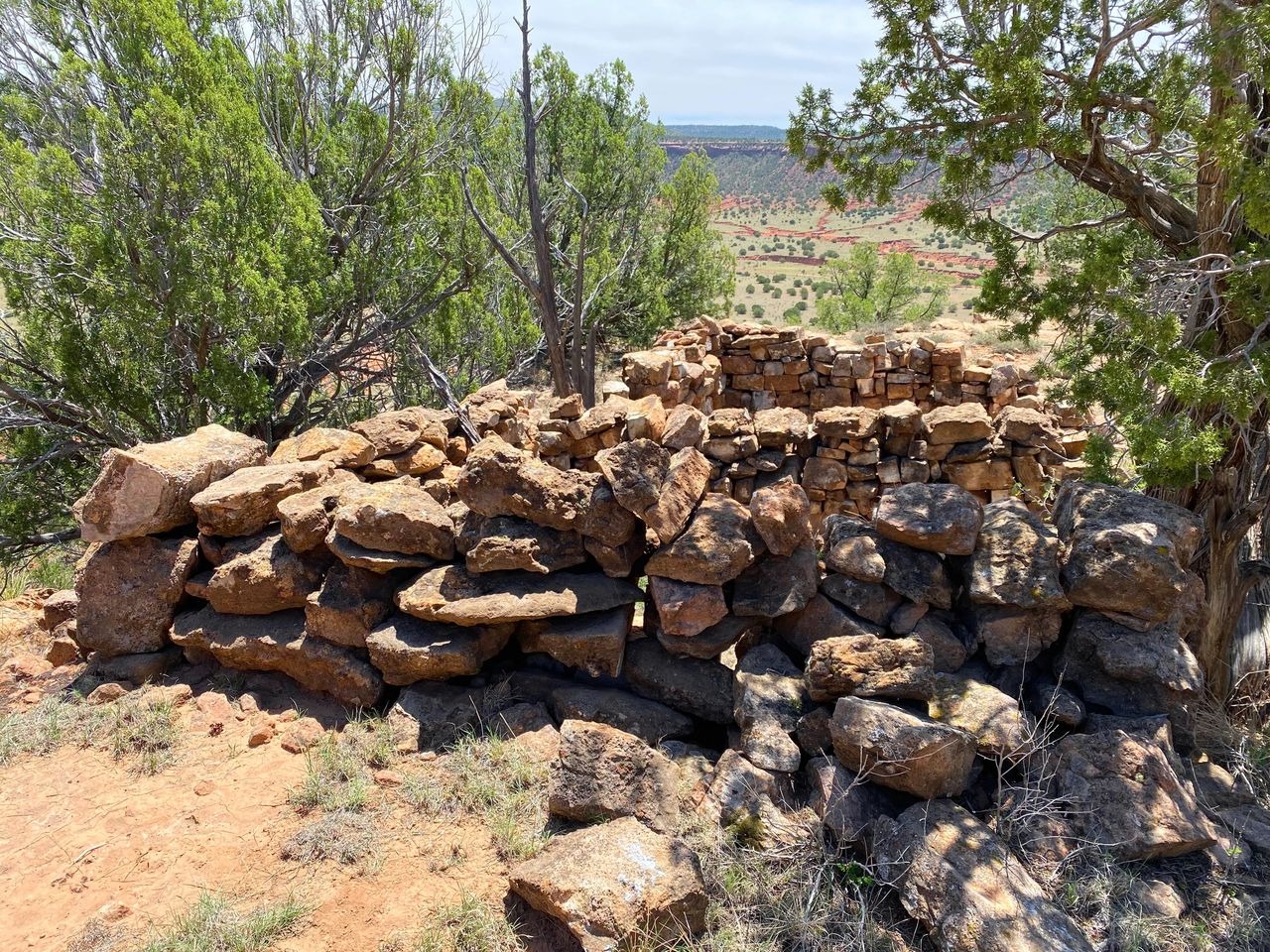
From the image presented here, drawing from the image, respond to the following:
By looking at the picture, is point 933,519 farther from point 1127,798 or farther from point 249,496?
point 249,496

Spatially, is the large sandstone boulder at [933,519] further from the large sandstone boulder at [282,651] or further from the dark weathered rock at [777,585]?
the large sandstone boulder at [282,651]

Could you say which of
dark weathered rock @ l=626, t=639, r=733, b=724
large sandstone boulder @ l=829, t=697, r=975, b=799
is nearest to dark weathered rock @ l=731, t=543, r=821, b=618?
dark weathered rock @ l=626, t=639, r=733, b=724

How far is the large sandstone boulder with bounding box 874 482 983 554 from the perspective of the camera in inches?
181

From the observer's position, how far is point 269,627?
5.22 meters

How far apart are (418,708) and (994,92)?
510 cm

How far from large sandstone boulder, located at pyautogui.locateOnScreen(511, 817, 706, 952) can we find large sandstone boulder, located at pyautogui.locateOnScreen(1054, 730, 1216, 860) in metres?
1.88

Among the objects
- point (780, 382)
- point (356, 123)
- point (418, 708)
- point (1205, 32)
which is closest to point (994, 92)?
point (1205, 32)

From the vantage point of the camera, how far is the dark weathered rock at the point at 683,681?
15.8 feet

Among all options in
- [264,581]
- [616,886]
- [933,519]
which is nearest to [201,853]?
[264,581]

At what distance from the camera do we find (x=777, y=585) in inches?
188

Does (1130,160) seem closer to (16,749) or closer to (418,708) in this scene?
(418,708)

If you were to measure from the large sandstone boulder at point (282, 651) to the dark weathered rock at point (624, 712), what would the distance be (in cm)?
120

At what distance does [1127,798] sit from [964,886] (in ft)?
3.52

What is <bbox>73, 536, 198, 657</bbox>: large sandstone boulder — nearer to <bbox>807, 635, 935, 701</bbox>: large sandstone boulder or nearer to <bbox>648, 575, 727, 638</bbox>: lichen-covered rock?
<bbox>648, 575, 727, 638</bbox>: lichen-covered rock
